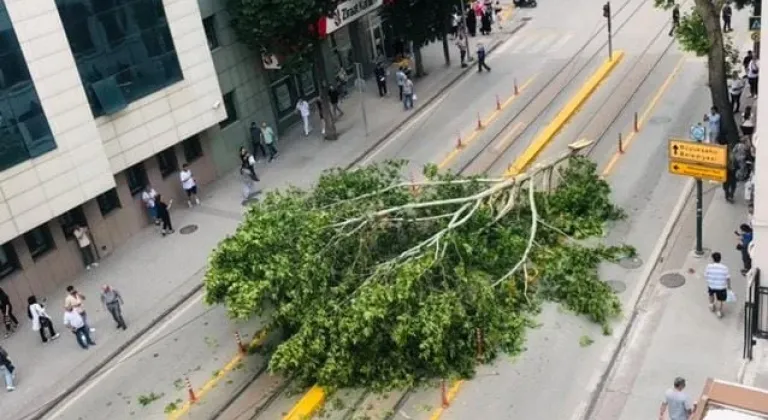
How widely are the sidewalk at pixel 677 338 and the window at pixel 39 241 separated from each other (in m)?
15.7

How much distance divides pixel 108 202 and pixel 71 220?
1469 millimetres

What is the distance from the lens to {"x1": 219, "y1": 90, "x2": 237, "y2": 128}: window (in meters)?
30.1

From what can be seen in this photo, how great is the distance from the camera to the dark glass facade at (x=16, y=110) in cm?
2180

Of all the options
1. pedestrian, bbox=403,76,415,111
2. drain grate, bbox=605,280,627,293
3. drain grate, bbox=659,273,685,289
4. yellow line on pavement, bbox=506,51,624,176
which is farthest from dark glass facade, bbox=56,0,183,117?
drain grate, bbox=659,273,685,289

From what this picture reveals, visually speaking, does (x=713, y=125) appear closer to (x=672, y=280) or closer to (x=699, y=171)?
(x=699, y=171)

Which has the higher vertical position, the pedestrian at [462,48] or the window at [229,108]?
the window at [229,108]

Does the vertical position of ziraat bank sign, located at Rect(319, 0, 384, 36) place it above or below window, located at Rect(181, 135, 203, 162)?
above

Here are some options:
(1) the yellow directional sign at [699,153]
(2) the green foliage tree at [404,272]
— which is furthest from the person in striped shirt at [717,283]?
(1) the yellow directional sign at [699,153]

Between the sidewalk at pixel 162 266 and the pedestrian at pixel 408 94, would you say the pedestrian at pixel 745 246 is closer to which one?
the sidewalk at pixel 162 266

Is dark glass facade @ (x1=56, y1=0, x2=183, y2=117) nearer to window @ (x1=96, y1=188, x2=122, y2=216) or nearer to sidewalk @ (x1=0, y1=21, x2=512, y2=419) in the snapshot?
window @ (x1=96, y1=188, x2=122, y2=216)

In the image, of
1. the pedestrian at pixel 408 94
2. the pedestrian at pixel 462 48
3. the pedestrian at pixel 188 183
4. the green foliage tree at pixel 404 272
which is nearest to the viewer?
the green foliage tree at pixel 404 272

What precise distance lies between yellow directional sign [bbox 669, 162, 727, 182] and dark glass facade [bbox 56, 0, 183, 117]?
14986 mm

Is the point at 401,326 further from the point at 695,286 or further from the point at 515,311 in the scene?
the point at 695,286

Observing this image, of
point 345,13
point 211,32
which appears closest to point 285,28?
point 211,32
